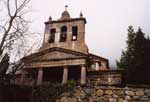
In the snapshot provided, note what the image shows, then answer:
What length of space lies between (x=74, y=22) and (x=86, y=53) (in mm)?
4429

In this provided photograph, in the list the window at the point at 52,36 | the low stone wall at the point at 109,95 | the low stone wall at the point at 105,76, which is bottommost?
the low stone wall at the point at 109,95

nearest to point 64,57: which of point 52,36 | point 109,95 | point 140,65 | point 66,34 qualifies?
point 66,34

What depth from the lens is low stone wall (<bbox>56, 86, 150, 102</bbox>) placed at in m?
11.1

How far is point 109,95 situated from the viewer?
11266 millimetres

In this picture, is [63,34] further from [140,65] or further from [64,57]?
[140,65]

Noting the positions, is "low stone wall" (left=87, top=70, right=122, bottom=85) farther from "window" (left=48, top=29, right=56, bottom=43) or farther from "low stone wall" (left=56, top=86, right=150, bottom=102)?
"low stone wall" (left=56, top=86, right=150, bottom=102)

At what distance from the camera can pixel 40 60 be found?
26.7 metres

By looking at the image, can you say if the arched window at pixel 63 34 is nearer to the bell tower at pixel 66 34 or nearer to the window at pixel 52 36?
the bell tower at pixel 66 34

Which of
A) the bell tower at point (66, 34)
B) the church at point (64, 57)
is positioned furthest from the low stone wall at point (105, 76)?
the bell tower at point (66, 34)

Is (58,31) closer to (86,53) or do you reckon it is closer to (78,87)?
(86,53)

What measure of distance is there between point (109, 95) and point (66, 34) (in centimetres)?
1809

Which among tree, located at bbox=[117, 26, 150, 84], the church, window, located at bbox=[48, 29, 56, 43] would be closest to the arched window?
the church

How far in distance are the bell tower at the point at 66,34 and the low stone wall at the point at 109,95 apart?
1573 centimetres

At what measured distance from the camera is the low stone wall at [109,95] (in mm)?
11078
